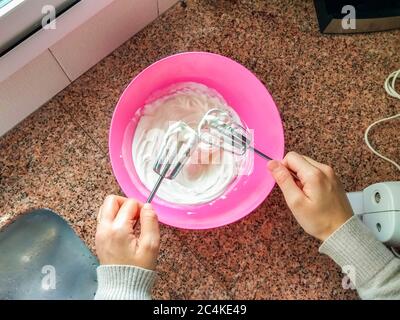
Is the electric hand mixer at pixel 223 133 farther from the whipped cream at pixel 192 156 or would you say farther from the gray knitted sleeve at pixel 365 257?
the gray knitted sleeve at pixel 365 257

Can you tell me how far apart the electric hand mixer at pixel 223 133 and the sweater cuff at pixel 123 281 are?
293mm

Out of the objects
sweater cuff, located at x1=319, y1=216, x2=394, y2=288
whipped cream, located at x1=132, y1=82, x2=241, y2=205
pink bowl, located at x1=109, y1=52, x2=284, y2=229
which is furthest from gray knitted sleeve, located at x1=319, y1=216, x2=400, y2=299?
whipped cream, located at x1=132, y1=82, x2=241, y2=205

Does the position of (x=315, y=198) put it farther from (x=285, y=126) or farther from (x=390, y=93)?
(x=390, y=93)

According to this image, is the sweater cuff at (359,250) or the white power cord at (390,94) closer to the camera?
the sweater cuff at (359,250)

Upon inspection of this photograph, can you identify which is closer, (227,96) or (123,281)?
(123,281)

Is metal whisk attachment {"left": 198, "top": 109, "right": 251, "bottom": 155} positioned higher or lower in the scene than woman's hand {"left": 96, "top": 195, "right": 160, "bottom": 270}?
lower

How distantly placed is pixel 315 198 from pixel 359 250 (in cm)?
11

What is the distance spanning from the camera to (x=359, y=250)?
702 mm

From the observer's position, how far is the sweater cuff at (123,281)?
651 millimetres

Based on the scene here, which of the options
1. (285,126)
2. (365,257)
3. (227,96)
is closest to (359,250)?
(365,257)

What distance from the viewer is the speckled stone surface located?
0.80 meters

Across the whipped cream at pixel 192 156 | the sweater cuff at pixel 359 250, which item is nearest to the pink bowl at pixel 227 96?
the whipped cream at pixel 192 156

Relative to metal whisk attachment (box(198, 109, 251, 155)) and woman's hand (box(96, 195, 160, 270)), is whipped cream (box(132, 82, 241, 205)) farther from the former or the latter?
woman's hand (box(96, 195, 160, 270))

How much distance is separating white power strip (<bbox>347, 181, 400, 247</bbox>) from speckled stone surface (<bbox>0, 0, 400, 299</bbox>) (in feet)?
0.16
